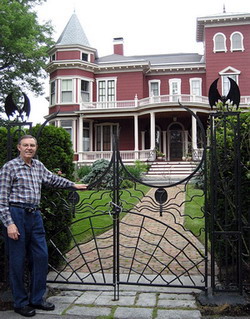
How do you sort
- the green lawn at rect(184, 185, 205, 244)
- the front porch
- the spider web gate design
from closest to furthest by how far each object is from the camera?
the spider web gate design < the green lawn at rect(184, 185, 205, 244) < the front porch

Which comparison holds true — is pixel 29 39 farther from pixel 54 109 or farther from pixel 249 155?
pixel 249 155

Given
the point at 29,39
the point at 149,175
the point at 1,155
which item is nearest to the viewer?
the point at 1,155

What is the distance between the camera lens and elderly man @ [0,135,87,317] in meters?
3.35

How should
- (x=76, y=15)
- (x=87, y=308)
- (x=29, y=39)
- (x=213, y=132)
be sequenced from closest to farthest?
1. (x=87, y=308)
2. (x=213, y=132)
3. (x=29, y=39)
4. (x=76, y=15)

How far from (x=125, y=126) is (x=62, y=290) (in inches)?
831

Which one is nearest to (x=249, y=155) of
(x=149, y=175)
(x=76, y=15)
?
(x=149, y=175)

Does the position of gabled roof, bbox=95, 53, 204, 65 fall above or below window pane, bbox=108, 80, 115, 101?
above

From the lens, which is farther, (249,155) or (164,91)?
(164,91)

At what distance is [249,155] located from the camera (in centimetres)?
396

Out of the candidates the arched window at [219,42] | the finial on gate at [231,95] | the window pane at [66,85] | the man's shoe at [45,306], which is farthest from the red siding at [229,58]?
the man's shoe at [45,306]

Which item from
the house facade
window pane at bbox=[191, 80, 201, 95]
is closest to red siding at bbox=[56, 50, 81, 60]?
the house facade

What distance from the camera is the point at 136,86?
79.6ft

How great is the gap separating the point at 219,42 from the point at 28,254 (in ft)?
76.4

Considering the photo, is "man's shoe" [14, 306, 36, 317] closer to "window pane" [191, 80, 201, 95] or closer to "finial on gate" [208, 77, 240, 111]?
"finial on gate" [208, 77, 240, 111]
